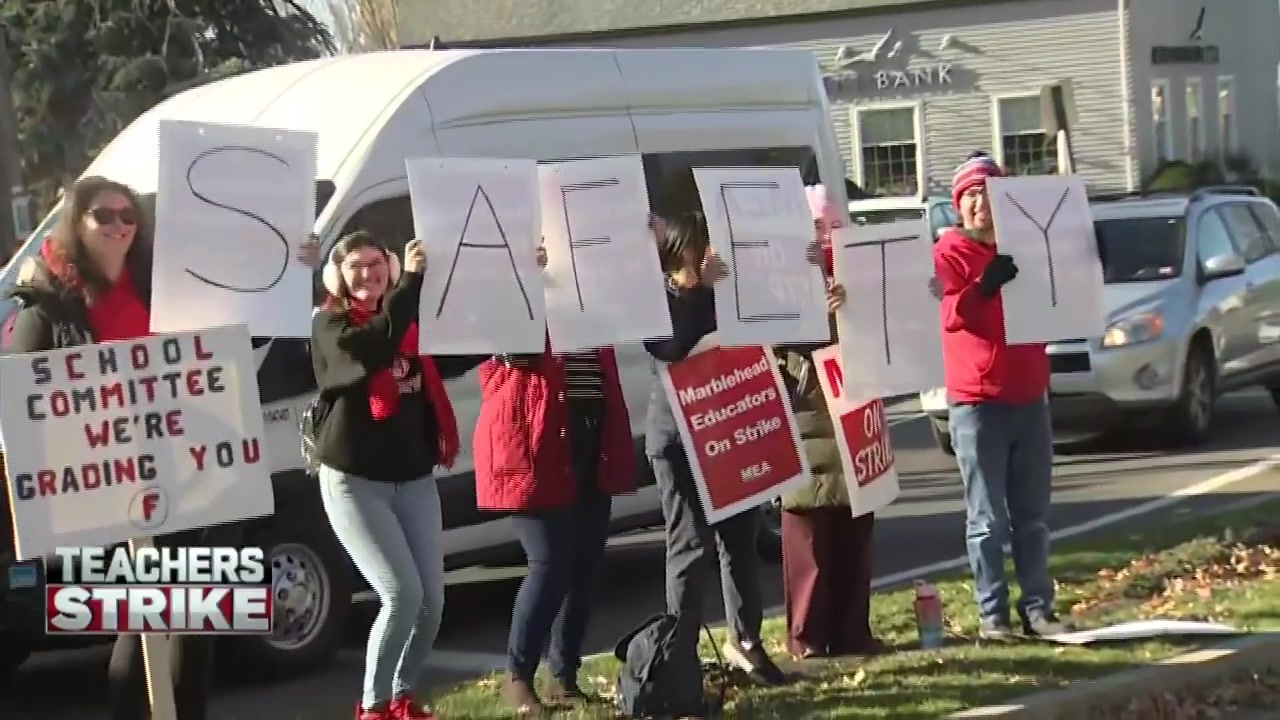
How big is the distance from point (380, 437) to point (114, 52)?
26430 mm

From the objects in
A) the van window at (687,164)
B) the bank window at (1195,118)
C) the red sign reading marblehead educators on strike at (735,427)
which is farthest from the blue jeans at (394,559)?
the bank window at (1195,118)

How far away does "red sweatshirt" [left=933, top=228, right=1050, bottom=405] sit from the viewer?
7488 millimetres

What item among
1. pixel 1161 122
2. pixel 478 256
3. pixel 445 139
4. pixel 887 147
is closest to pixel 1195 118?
pixel 1161 122

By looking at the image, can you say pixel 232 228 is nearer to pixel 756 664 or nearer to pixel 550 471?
pixel 550 471

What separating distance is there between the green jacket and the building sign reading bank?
1288 inches

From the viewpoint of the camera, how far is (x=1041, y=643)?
301 inches

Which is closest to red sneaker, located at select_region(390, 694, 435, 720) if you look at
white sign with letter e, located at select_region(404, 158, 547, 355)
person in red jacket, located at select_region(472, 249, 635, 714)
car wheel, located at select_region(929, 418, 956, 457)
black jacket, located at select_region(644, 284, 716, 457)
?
person in red jacket, located at select_region(472, 249, 635, 714)

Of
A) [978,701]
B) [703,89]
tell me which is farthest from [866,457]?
[703,89]

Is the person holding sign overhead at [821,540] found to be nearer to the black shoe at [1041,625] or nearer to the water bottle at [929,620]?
the water bottle at [929,620]

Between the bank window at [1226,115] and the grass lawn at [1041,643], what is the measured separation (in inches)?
1342

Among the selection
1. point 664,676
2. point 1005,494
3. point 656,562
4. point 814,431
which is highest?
point 814,431

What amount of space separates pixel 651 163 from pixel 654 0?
32479mm

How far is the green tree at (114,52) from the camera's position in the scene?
30.5 meters

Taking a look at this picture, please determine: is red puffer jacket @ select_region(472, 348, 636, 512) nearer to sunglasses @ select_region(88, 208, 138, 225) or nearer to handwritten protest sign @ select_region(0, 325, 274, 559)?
handwritten protest sign @ select_region(0, 325, 274, 559)
